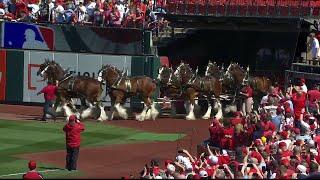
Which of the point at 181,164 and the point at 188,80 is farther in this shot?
the point at 188,80

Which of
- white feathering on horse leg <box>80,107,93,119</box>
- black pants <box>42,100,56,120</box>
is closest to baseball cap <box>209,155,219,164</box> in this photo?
black pants <box>42,100,56,120</box>

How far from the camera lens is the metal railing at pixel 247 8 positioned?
110 feet

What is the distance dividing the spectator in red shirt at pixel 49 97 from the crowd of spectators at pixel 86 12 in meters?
5.81

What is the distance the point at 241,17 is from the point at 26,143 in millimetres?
12370

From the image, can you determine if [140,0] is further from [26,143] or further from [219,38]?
[26,143]

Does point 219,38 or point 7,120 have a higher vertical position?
point 219,38

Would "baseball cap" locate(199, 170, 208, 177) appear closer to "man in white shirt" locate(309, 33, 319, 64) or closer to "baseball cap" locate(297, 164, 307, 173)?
"baseball cap" locate(297, 164, 307, 173)

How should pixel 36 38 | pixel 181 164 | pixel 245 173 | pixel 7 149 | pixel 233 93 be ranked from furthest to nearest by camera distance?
pixel 36 38 → pixel 233 93 → pixel 7 149 → pixel 181 164 → pixel 245 173

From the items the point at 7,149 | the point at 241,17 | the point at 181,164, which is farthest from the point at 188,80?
the point at 181,164

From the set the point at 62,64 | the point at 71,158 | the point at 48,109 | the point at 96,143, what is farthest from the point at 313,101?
the point at 62,64

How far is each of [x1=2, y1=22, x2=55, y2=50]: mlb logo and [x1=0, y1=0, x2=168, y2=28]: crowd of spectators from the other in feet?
1.55

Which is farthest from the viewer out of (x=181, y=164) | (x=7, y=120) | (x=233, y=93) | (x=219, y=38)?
(x=219, y=38)

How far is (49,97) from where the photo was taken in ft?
94.2

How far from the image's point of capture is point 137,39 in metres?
33.9
